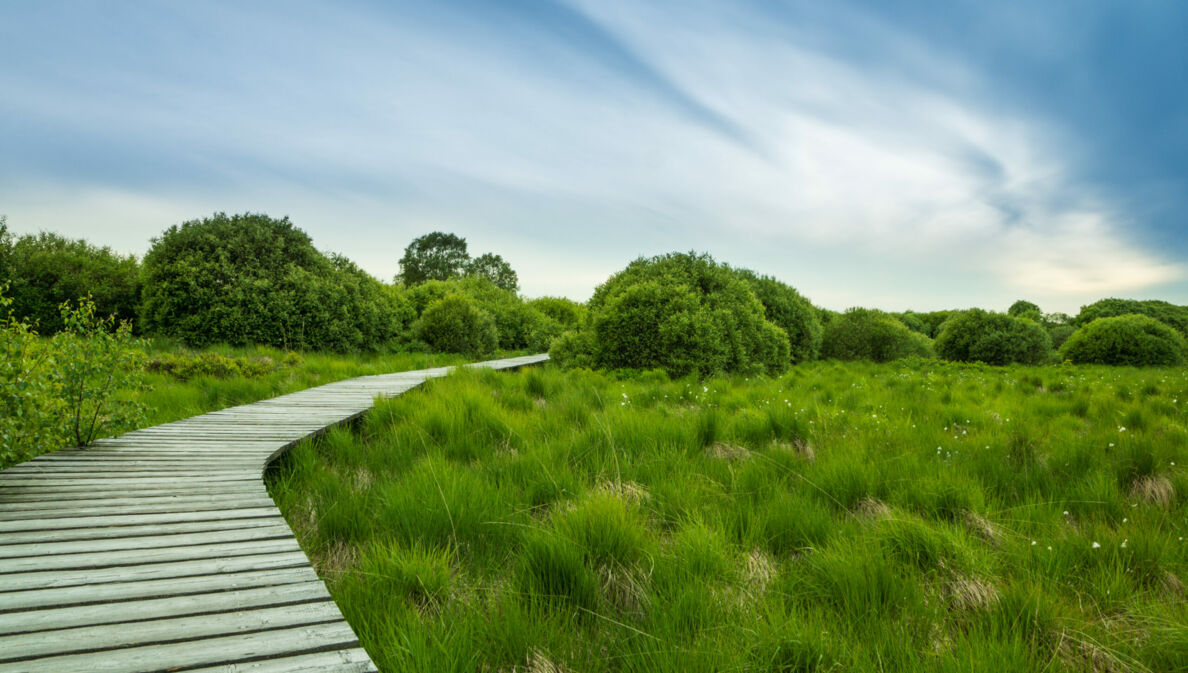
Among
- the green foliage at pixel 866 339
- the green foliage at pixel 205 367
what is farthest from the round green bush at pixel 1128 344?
the green foliage at pixel 205 367

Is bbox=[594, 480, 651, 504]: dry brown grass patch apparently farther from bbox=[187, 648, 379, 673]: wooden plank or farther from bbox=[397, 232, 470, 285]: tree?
bbox=[397, 232, 470, 285]: tree

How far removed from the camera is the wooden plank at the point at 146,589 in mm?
1714

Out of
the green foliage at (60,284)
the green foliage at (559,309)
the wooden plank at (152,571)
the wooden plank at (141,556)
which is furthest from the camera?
the green foliage at (559,309)

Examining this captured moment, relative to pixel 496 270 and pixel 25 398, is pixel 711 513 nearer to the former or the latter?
pixel 25 398

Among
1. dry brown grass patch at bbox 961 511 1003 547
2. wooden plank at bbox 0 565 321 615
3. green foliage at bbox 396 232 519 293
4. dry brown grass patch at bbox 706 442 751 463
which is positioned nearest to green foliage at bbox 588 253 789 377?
dry brown grass patch at bbox 706 442 751 463

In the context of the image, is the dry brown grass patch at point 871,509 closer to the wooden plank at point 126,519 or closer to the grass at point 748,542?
the grass at point 748,542

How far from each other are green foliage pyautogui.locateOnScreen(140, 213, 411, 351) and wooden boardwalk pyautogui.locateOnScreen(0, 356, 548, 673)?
10.8 metres

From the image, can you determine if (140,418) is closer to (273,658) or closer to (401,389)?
(401,389)

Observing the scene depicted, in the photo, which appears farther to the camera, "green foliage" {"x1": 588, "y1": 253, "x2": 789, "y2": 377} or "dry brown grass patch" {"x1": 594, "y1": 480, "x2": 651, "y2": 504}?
"green foliage" {"x1": 588, "y1": 253, "x2": 789, "y2": 377}

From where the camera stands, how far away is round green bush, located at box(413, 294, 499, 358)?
1862 centimetres

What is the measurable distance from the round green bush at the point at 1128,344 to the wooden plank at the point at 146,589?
24.6m

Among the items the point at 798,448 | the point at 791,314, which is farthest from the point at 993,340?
the point at 798,448

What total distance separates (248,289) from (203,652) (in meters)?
→ 14.1

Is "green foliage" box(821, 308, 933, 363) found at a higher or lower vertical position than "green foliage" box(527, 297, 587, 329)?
lower
